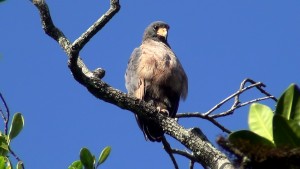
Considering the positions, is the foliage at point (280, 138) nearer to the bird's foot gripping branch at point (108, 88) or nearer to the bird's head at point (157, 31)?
the bird's foot gripping branch at point (108, 88)

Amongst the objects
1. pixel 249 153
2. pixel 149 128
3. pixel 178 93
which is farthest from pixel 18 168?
→ pixel 178 93

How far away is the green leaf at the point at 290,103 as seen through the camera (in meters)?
1.83

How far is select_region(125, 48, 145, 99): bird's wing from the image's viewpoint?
5254 mm

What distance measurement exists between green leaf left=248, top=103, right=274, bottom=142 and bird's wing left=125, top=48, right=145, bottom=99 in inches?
131

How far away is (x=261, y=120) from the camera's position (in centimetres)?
190

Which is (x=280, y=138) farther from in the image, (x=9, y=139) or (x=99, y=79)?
(x=9, y=139)

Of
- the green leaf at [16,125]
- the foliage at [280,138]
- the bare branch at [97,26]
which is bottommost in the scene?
the foliage at [280,138]

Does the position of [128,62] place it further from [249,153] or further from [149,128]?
[249,153]

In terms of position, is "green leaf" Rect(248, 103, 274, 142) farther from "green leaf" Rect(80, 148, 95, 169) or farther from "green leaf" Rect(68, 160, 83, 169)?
"green leaf" Rect(68, 160, 83, 169)

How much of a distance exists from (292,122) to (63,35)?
1749 millimetres

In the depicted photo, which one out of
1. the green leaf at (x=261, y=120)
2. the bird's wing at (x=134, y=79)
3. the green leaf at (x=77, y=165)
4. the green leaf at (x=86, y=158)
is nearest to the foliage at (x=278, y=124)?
the green leaf at (x=261, y=120)

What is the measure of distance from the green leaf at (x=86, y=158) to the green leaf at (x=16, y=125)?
47 centimetres

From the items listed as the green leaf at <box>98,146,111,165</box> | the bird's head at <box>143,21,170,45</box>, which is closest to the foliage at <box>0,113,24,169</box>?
the green leaf at <box>98,146,111,165</box>

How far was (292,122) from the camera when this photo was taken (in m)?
1.74
